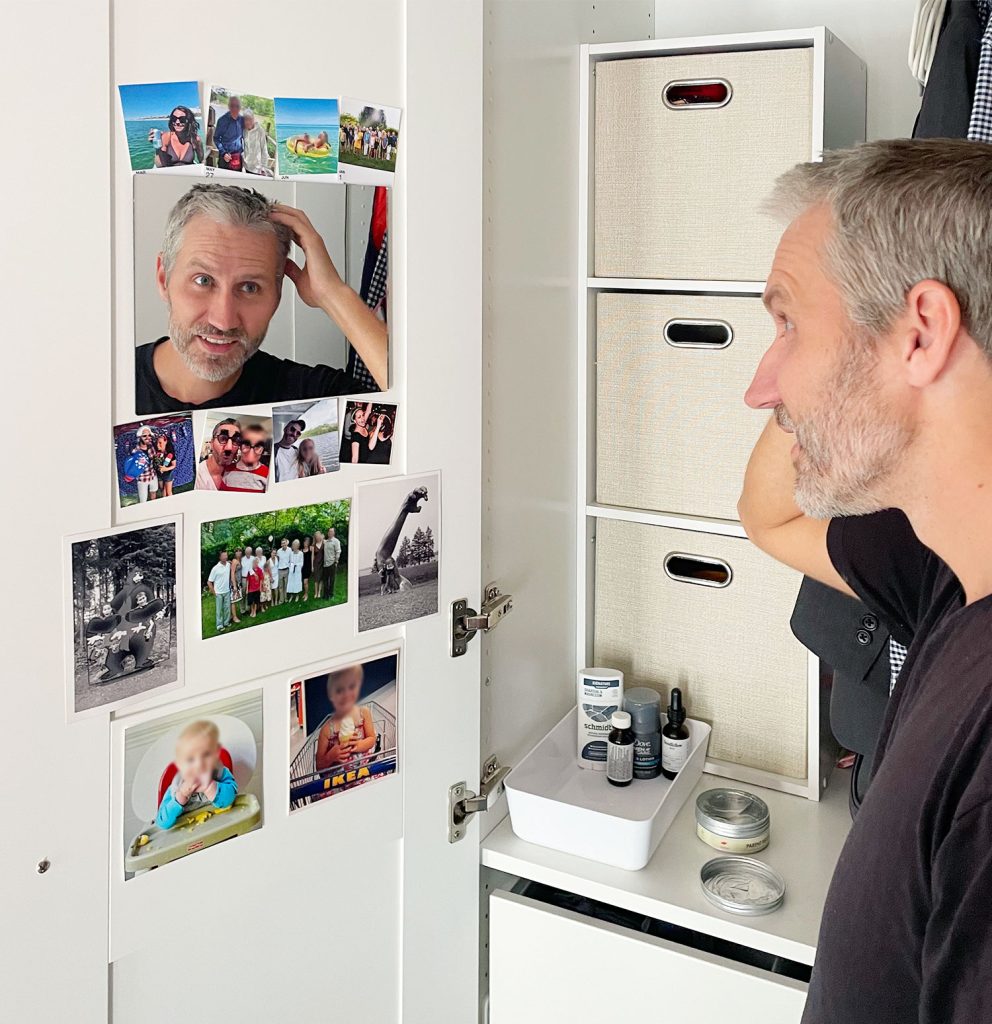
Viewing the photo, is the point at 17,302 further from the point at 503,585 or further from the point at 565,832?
the point at 565,832

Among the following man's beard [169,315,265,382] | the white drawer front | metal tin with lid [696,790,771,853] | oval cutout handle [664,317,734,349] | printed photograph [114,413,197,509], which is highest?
oval cutout handle [664,317,734,349]

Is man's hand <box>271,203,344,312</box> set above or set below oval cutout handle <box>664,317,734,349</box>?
above

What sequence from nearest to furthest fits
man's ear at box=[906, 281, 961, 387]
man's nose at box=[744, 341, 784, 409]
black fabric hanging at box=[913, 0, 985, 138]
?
man's ear at box=[906, 281, 961, 387]
man's nose at box=[744, 341, 784, 409]
black fabric hanging at box=[913, 0, 985, 138]

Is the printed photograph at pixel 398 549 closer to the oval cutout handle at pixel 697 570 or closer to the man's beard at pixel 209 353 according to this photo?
the man's beard at pixel 209 353

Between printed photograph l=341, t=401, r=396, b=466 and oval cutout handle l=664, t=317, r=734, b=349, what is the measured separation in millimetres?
573

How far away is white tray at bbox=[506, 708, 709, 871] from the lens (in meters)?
1.51

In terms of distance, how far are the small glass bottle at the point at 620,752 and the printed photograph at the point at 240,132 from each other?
3.05 feet

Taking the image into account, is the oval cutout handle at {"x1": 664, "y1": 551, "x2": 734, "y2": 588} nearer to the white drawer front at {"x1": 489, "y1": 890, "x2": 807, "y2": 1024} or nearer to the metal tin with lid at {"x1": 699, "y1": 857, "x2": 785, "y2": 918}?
the metal tin with lid at {"x1": 699, "y1": 857, "x2": 785, "y2": 918}

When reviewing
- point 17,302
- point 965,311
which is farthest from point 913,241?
point 17,302

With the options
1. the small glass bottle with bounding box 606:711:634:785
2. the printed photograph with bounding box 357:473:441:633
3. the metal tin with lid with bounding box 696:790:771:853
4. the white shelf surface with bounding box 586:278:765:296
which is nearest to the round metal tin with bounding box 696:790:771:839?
the metal tin with lid with bounding box 696:790:771:853

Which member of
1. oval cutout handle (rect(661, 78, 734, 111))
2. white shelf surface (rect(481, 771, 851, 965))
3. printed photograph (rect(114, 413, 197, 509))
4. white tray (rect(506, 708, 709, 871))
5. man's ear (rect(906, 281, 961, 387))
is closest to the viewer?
man's ear (rect(906, 281, 961, 387))

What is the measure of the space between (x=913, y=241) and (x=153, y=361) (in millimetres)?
675

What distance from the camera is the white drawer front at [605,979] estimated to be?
142 cm

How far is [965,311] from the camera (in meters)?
0.81
